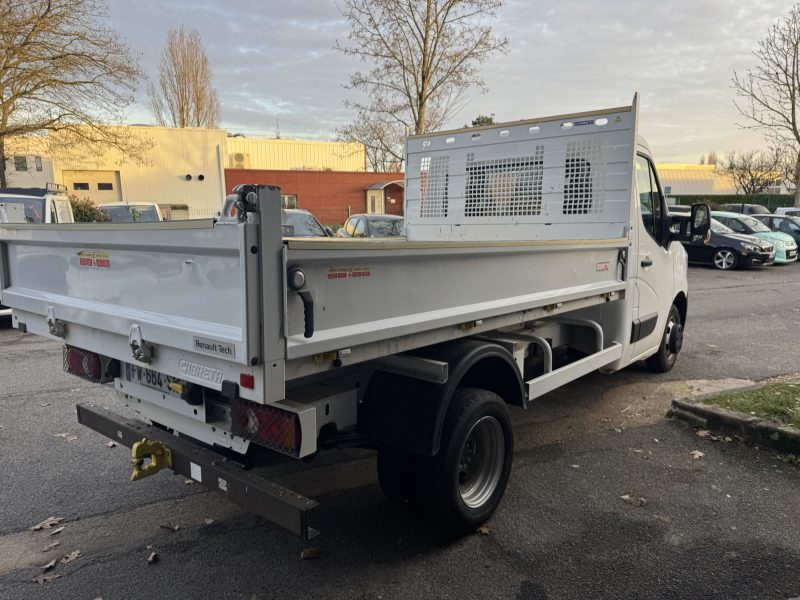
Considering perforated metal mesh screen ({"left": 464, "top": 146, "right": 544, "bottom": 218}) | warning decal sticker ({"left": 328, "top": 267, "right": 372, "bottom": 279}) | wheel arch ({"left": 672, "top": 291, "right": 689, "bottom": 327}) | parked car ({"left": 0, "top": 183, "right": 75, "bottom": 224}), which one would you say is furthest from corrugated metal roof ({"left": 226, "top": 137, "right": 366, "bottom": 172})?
warning decal sticker ({"left": 328, "top": 267, "right": 372, "bottom": 279})

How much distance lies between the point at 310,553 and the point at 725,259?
765 inches

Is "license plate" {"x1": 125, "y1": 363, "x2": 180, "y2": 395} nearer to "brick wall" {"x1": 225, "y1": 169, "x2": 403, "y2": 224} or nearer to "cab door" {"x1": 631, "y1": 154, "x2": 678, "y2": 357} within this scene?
"cab door" {"x1": 631, "y1": 154, "x2": 678, "y2": 357}

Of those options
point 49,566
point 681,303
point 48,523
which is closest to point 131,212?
point 48,523

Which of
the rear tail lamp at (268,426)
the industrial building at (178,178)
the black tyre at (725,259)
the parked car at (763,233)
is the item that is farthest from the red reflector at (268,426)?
the industrial building at (178,178)

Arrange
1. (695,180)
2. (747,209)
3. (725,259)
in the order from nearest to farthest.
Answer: (725,259) → (747,209) → (695,180)

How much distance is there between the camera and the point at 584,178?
5238 mm

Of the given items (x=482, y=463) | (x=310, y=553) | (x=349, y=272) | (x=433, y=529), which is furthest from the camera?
(x=482, y=463)

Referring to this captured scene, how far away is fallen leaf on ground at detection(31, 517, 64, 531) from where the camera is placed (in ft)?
11.7

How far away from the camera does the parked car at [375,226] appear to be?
1334 cm

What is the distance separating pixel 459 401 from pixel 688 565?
1.60m

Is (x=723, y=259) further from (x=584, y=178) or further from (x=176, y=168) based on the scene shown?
(x=176, y=168)

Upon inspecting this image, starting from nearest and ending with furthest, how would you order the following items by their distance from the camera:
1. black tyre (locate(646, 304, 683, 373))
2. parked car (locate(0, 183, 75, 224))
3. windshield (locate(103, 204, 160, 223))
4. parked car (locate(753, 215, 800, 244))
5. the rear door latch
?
1. the rear door latch
2. black tyre (locate(646, 304, 683, 373))
3. parked car (locate(0, 183, 75, 224))
4. windshield (locate(103, 204, 160, 223))
5. parked car (locate(753, 215, 800, 244))

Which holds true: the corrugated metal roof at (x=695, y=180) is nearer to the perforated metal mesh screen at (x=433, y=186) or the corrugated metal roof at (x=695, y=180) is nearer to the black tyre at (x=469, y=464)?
the perforated metal mesh screen at (x=433, y=186)

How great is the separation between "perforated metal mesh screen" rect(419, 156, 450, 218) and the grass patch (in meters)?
3.26
